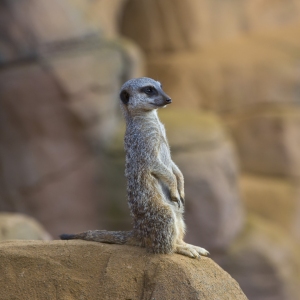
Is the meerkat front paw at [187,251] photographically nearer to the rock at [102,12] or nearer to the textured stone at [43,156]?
the textured stone at [43,156]

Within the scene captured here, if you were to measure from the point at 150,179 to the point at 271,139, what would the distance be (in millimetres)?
6925

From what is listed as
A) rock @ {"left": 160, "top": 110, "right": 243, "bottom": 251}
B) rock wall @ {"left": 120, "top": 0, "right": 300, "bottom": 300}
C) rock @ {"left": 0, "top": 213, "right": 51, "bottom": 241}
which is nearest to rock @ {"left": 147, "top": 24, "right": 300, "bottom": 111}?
rock wall @ {"left": 120, "top": 0, "right": 300, "bottom": 300}

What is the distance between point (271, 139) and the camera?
10.4 m

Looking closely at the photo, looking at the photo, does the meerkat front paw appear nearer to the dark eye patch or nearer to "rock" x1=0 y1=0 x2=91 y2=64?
the dark eye patch

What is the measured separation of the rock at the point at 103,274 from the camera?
145 inches

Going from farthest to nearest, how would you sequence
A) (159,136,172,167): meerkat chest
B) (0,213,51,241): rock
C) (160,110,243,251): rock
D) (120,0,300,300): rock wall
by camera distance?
1. (120,0,300,300): rock wall
2. (160,110,243,251): rock
3. (0,213,51,241): rock
4. (159,136,172,167): meerkat chest

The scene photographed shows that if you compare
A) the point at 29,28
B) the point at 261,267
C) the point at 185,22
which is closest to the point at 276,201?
the point at 261,267

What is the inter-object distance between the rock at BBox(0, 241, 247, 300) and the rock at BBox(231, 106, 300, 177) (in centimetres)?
678

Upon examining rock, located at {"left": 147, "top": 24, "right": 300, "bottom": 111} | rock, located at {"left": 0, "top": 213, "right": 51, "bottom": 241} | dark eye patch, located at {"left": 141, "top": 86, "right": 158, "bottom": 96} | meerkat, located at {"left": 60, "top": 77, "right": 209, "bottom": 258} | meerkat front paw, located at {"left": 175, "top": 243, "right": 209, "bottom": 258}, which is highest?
rock, located at {"left": 147, "top": 24, "right": 300, "bottom": 111}

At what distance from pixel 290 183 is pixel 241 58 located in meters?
2.19

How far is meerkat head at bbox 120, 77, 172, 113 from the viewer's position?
384 centimetres

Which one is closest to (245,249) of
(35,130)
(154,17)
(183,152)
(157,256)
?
(183,152)

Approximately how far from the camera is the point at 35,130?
327 inches

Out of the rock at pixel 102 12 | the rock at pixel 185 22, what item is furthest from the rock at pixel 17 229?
the rock at pixel 185 22
